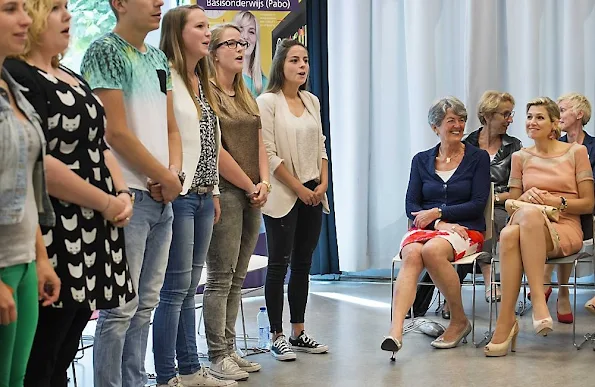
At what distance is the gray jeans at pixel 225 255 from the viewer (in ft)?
12.3

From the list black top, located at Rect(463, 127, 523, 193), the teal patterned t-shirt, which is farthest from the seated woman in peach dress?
the teal patterned t-shirt

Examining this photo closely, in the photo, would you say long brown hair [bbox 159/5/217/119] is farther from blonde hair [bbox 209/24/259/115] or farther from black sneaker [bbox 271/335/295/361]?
black sneaker [bbox 271/335/295/361]

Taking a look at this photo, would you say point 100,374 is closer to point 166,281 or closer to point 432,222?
point 166,281

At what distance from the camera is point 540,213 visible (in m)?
4.47

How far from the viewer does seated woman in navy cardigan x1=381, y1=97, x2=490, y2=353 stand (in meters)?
4.46

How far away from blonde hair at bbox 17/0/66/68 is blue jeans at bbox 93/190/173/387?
68 cm

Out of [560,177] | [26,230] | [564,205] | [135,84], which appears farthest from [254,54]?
[26,230]

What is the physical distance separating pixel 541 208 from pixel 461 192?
0.44 m

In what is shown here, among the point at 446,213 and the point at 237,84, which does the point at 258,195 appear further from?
the point at 446,213

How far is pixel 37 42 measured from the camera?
226 centimetres

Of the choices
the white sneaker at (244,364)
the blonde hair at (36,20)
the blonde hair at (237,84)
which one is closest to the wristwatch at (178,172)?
the blonde hair at (36,20)

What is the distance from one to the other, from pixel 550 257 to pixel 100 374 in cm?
265

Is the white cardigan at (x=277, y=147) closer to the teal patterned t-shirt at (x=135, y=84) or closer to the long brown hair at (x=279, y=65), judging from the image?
the long brown hair at (x=279, y=65)

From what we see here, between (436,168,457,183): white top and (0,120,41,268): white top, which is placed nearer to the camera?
(0,120,41,268): white top
